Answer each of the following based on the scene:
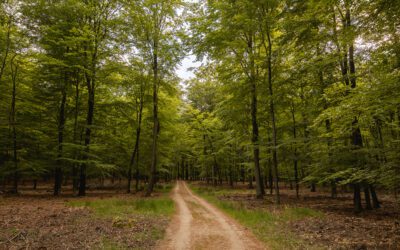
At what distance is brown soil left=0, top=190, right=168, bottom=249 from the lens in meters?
6.84

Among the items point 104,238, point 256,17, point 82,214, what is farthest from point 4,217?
point 256,17

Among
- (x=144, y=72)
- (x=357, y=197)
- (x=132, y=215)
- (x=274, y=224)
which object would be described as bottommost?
(x=274, y=224)

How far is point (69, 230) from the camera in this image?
324 inches

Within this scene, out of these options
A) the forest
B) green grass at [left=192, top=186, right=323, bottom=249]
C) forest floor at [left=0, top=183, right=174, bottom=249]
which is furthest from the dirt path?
the forest

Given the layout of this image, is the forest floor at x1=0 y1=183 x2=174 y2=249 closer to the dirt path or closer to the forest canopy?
the dirt path

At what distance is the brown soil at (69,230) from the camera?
6.84 m

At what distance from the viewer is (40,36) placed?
18469 mm

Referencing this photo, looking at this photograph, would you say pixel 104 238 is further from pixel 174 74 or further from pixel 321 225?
pixel 174 74

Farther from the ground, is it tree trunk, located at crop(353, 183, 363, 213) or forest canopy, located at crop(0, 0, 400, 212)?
forest canopy, located at crop(0, 0, 400, 212)

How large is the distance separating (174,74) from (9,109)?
50.9 ft

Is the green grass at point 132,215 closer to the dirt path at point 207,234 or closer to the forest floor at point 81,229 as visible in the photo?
the forest floor at point 81,229

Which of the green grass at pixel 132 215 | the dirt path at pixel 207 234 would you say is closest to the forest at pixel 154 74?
the green grass at pixel 132 215

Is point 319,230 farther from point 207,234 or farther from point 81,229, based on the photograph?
point 81,229

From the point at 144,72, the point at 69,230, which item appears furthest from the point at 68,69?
the point at 69,230
